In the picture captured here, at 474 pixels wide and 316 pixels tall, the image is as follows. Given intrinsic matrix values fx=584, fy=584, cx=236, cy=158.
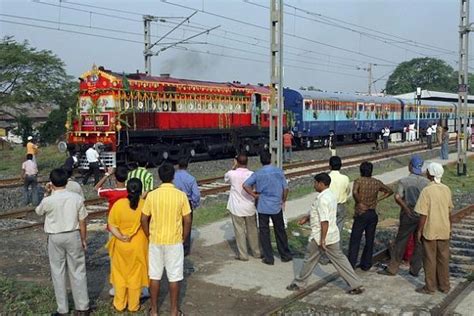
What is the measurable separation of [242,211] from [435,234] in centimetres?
284

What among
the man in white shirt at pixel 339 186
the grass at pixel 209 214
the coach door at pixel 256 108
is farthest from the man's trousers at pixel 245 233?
the coach door at pixel 256 108

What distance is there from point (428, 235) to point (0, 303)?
5.17 m

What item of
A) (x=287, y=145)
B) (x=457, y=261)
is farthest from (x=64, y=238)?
(x=287, y=145)

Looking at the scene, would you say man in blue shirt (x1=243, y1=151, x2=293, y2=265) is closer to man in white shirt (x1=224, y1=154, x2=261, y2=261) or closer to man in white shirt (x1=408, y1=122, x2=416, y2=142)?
man in white shirt (x1=224, y1=154, x2=261, y2=261)

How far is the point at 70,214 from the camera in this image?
6.20 m

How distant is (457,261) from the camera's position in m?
9.19

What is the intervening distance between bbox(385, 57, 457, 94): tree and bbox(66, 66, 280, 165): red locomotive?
86.6 m

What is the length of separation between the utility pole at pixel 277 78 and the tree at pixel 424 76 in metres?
102

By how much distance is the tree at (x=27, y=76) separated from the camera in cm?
3503

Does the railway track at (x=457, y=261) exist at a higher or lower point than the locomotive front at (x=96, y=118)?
lower

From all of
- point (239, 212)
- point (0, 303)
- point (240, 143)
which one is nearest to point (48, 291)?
point (0, 303)

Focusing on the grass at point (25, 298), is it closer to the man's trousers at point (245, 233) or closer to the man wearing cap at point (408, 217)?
the man's trousers at point (245, 233)

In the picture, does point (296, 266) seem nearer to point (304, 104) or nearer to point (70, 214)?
point (70, 214)

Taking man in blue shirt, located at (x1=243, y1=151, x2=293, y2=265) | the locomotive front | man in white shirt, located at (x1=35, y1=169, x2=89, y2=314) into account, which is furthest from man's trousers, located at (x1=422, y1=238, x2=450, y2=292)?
the locomotive front
